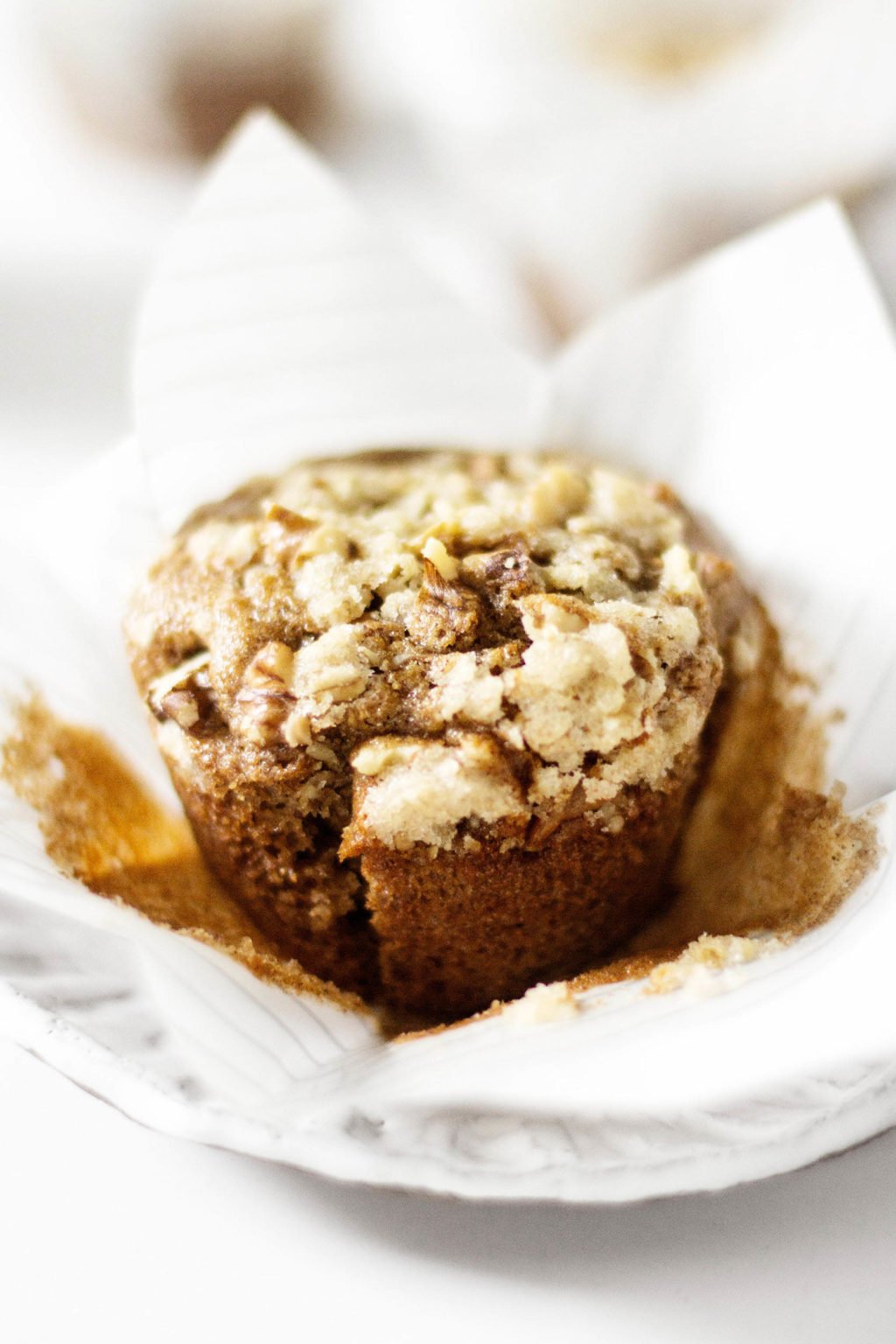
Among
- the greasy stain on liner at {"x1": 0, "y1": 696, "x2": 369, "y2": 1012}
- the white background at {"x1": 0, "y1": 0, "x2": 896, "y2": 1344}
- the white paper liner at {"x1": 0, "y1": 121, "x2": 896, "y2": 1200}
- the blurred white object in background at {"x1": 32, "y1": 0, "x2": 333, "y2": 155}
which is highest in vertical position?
the blurred white object in background at {"x1": 32, "y1": 0, "x2": 333, "y2": 155}

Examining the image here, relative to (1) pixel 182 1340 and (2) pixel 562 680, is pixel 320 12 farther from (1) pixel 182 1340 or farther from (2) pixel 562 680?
(1) pixel 182 1340

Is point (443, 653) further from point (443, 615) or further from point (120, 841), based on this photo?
point (120, 841)

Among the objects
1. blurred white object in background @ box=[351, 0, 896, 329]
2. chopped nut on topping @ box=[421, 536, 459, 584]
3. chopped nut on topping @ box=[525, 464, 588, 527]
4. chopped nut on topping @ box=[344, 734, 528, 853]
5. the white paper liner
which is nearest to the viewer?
the white paper liner

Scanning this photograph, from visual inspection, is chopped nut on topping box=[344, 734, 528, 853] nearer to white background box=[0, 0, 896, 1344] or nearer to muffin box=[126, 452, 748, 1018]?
muffin box=[126, 452, 748, 1018]

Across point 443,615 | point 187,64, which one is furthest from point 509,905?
point 187,64

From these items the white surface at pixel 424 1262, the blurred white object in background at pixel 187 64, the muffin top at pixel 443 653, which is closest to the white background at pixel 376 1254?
the white surface at pixel 424 1262

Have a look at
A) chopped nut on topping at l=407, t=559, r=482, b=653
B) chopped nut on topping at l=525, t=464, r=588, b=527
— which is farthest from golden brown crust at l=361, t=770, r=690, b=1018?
chopped nut on topping at l=525, t=464, r=588, b=527
